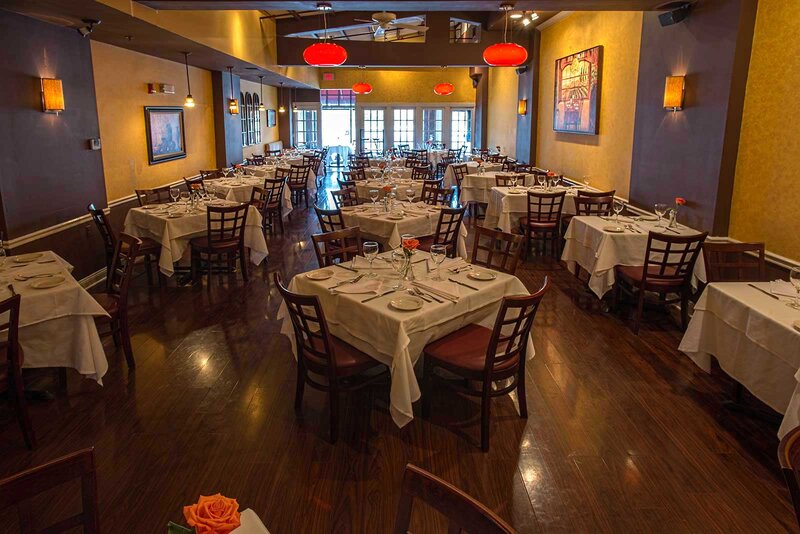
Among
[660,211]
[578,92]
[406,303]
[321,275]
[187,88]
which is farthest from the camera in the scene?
[187,88]

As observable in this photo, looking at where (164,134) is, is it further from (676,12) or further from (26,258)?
(676,12)

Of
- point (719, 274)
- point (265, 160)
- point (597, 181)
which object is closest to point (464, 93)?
point (265, 160)

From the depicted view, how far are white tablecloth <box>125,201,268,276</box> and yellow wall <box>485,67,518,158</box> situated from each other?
9153 mm

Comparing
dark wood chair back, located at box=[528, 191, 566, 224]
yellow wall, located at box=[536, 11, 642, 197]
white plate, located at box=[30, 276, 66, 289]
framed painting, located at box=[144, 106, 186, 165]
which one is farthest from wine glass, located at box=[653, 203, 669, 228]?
framed painting, located at box=[144, 106, 186, 165]

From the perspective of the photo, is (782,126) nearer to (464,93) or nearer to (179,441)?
(179,441)

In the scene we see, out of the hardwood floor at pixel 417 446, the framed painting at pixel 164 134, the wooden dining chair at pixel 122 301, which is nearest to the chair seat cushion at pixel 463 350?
the hardwood floor at pixel 417 446

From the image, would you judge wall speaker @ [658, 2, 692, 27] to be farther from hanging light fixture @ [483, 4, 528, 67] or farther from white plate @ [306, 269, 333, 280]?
white plate @ [306, 269, 333, 280]

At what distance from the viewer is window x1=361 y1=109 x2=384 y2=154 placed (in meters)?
21.6

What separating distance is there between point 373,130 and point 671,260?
57.6 ft

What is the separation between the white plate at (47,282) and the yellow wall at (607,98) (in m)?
6.81

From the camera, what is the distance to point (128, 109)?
8.55m

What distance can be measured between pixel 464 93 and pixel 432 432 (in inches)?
750

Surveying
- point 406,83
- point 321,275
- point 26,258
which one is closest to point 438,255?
point 321,275

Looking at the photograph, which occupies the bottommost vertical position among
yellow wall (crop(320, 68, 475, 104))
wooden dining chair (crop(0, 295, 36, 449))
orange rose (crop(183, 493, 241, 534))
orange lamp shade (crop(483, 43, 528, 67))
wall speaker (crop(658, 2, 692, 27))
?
wooden dining chair (crop(0, 295, 36, 449))
